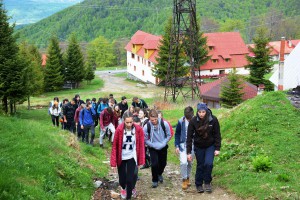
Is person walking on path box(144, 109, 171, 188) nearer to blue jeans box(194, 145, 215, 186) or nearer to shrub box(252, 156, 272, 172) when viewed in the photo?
Answer: blue jeans box(194, 145, 215, 186)

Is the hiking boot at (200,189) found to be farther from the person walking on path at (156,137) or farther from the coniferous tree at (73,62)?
the coniferous tree at (73,62)

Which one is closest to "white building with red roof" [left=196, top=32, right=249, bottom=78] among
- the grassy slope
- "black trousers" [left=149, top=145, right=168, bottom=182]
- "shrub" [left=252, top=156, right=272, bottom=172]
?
the grassy slope

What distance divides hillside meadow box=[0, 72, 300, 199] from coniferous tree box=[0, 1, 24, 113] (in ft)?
47.1

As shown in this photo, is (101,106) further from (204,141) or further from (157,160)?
(204,141)

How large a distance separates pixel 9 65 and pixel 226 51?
4377 cm

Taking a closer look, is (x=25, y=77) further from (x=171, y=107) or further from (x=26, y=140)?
(x=26, y=140)

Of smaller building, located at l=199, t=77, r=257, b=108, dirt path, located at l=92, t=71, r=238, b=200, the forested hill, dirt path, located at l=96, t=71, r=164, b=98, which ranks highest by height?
the forested hill

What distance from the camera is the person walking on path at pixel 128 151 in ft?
21.9

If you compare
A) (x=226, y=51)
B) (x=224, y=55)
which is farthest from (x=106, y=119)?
(x=226, y=51)

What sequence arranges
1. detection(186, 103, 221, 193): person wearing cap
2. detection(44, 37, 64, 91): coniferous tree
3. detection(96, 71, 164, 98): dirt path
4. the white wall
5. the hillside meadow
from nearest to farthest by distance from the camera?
1. the hillside meadow
2. detection(186, 103, 221, 193): person wearing cap
3. detection(96, 71, 164, 98): dirt path
4. detection(44, 37, 64, 91): coniferous tree
5. the white wall

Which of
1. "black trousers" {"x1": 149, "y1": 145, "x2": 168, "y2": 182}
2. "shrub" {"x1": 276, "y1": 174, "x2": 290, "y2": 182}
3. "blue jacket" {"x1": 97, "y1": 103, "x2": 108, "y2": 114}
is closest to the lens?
"shrub" {"x1": 276, "y1": 174, "x2": 290, "y2": 182}

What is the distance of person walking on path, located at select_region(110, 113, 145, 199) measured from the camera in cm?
669

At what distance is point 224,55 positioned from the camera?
202 ft

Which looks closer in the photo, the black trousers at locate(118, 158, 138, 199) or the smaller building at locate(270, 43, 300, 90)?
the black trousers at locate(118, 158, 138, 199)
